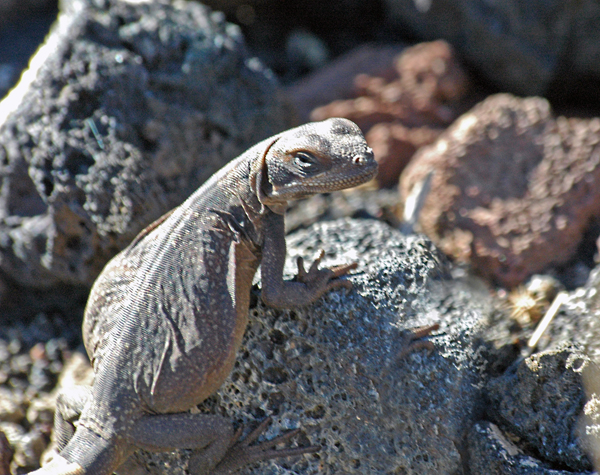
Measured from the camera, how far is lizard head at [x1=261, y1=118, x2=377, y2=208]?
3123 mm

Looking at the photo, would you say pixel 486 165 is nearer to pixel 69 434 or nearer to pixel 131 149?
pixel 131 149

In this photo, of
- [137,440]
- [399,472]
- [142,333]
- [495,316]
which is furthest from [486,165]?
[137,440]

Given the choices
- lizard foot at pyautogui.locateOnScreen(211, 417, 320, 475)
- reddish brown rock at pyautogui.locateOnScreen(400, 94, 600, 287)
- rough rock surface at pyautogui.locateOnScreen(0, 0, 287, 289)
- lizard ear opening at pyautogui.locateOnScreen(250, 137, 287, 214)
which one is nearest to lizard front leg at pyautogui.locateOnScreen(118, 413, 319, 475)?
lizard foot at pyautogui.locateOnScreen(211, 417, 320, 475)

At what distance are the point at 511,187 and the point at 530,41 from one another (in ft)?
6.25

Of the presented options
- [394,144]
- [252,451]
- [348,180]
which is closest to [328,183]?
[348,180]

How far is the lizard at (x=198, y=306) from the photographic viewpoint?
3.05 meters

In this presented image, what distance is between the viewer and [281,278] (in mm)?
3252

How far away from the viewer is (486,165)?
4.77 meters

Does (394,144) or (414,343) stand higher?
(394,144)

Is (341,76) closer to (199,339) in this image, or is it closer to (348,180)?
(348,180)

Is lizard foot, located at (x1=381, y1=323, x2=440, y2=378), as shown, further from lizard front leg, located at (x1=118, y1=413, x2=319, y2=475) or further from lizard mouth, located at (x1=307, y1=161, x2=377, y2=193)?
lizard mouth, located at (x1=307, y1=161, x2=377, y2=193)

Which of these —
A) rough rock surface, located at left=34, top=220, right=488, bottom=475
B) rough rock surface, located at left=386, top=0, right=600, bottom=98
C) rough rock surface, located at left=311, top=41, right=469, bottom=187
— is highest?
rough rock surface, located at left=386, top=0, right=600, bottom=98

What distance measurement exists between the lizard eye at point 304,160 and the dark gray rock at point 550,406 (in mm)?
1603

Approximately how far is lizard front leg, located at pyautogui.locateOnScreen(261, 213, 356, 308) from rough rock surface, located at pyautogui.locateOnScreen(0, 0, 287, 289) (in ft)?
3.93
